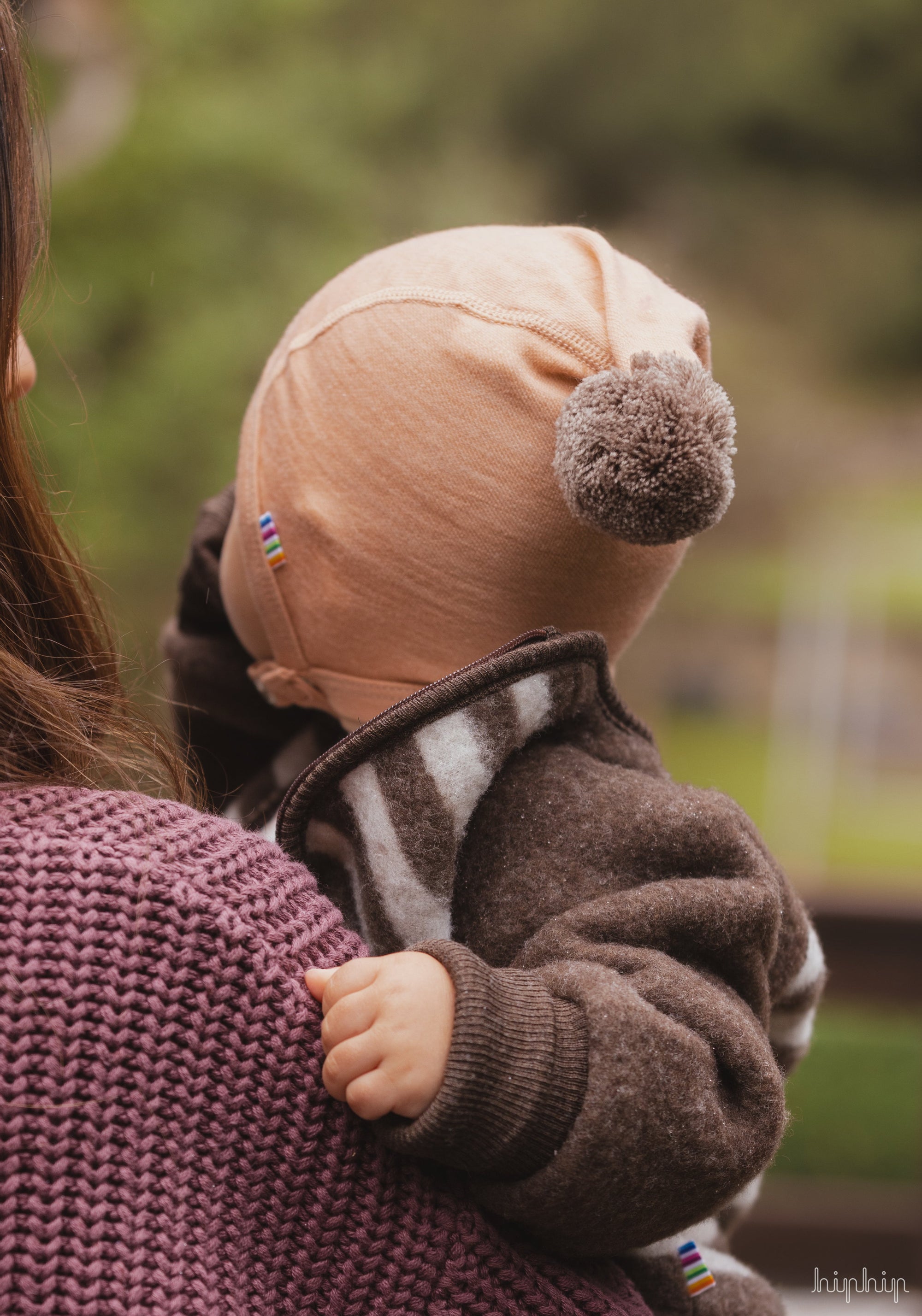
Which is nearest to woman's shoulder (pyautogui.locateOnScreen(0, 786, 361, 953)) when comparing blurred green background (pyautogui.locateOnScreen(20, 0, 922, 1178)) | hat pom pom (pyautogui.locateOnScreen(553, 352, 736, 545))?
hat pom pom (pyautogui.locateOnScreen(553, 352, 736, 545))

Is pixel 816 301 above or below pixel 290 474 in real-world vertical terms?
below

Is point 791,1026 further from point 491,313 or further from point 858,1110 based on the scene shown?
point 858,1110

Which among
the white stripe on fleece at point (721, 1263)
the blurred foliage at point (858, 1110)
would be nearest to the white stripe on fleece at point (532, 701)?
the white stripe on fleece at point (721, 1263)

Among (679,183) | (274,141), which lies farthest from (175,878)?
(679,183)

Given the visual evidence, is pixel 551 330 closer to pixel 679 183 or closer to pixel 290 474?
pixel 290 474

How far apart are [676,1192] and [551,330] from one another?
469 millimetres

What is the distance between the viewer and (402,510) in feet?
2.18

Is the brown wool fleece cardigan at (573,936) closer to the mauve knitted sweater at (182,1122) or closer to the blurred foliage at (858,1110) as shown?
the mauve knitted sweater at (182,1122)

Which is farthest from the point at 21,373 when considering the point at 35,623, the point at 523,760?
the point at 523,760

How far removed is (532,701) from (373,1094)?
0.74 ft

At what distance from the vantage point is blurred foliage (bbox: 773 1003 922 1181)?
205 centimetres

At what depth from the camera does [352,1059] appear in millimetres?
486

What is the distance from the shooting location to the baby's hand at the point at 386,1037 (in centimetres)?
49

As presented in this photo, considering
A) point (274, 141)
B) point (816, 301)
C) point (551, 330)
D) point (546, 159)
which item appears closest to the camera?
point (551, 330)
